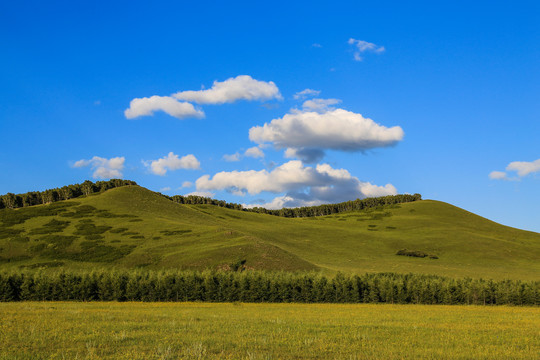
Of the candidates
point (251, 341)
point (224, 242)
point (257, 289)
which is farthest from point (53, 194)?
point (251, 341)

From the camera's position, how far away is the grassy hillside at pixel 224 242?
3674 inches

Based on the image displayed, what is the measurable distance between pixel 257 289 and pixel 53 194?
160 metres

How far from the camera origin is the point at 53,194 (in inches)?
7239

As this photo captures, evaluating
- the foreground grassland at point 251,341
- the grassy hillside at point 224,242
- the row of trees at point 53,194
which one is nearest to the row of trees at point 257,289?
the grassy hillside at point 224,242

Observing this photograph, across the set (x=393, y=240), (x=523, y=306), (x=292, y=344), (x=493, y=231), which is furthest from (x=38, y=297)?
(x=493, y=231)

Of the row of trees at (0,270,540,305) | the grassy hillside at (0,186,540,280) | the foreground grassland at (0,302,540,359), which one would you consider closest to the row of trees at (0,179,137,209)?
the grassy hillside at (0,186,540,280)

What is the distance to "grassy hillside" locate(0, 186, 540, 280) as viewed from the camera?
9331cm

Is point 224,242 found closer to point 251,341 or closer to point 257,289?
point 257,289

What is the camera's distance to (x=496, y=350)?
19.1 metres

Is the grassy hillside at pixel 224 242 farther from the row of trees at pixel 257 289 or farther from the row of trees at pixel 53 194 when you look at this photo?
the row of trees at pixel 257 289

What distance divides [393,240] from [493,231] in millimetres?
58873

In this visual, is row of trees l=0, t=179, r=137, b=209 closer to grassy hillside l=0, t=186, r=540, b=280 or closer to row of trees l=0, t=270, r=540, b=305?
grassy hillside l=0, t=186, r=540, b=280

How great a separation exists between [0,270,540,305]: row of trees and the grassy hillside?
25.1 meters

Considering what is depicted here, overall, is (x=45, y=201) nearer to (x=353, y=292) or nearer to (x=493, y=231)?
(x=353, y=292)
